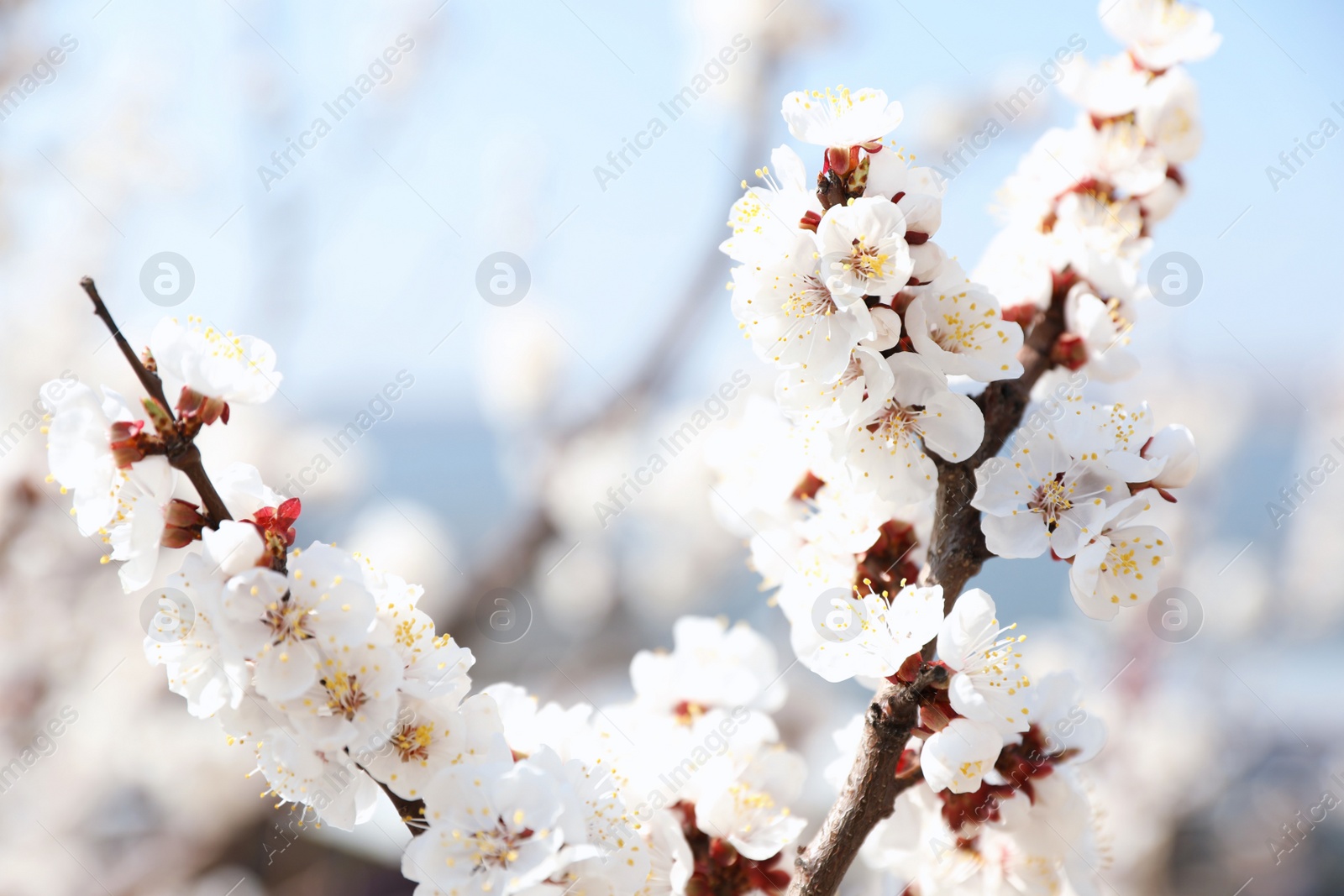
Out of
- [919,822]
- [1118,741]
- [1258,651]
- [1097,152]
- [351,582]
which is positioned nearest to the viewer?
[351,582]

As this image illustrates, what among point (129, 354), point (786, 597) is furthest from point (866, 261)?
point (129, 354)

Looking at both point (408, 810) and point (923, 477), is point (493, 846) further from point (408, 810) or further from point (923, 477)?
point (923, 477)

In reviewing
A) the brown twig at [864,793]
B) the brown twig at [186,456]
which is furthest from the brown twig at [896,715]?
the brown twig at [186,456]

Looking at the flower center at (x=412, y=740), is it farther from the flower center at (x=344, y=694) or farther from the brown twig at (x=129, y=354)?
the brown twig at (x=129, y=354)

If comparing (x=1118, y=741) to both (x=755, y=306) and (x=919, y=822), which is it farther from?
(x=755, y=306)

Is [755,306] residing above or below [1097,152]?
below

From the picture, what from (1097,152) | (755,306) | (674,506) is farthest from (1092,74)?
(674,506)

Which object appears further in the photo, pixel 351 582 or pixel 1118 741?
pixel 1118 741
